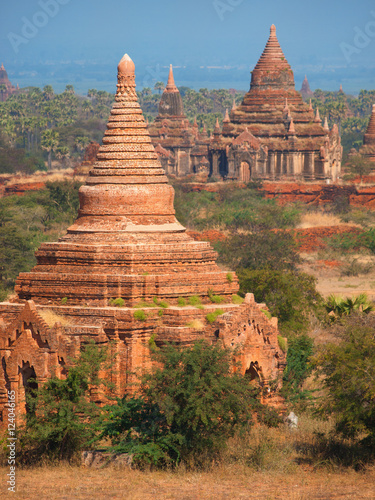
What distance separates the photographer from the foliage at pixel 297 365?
27.9 meters

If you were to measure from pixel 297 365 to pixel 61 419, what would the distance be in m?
7.77

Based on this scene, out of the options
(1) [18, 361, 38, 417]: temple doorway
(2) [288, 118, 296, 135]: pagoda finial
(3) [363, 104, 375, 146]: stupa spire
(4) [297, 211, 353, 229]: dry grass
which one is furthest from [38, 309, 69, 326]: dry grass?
(3) [363, 104, 375, 146]: stupa spire

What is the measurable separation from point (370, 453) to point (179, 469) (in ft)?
12.5

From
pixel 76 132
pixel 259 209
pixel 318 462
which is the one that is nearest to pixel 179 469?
pixel 318 462

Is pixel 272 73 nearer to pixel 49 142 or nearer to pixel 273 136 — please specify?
pixel 273 136

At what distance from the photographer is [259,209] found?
78438 millimetres

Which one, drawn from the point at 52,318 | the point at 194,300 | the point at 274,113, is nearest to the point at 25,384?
the point at 52,318

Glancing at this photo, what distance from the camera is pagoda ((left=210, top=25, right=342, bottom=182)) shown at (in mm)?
94562

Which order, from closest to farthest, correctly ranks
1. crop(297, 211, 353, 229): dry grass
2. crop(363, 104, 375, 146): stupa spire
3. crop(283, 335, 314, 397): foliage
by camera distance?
crop(283, 335, 314, 397): foliage, crop(297, 211, 353, 229): dry grass, crop(363, 104, 375, 146): stupa spire

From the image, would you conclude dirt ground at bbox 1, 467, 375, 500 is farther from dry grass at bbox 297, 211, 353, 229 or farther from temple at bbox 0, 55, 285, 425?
dry grass at bbox 297, 211, 353, 229

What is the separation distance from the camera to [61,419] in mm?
23219

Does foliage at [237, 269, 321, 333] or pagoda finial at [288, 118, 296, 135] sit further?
pagoda finial at [288, 118, 296, 135]

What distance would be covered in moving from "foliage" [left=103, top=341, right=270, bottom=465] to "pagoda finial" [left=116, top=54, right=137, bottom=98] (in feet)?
27.3

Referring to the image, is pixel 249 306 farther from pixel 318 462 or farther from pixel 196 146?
pixel 196 146
